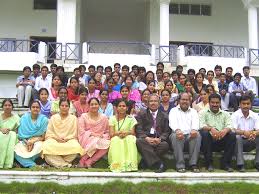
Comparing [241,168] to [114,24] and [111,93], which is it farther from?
[114,24]

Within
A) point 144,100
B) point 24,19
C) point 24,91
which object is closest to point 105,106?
point 144,100

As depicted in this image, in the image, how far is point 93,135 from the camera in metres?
7.80

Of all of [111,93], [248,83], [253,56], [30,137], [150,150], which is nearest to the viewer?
[150,150]

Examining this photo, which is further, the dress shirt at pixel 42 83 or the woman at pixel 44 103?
the dress shirt at pixel 42 83

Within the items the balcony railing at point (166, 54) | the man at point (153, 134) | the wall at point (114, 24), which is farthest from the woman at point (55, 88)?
the wall at point (114, 24)

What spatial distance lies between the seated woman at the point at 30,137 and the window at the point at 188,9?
47.3 ft

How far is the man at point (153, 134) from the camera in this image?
739 cm

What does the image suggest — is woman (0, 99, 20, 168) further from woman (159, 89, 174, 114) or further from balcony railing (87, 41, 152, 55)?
balcony railing (87, 41, 152, 55)

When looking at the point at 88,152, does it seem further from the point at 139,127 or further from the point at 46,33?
the point at 46,33

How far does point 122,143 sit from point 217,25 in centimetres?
1530

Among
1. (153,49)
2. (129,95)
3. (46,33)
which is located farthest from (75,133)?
(46,33)

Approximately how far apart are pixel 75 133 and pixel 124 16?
14.9m

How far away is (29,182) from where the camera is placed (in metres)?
6.70

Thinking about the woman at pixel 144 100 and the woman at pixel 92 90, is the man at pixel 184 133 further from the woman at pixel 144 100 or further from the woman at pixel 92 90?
the woman at pixel 92 90
